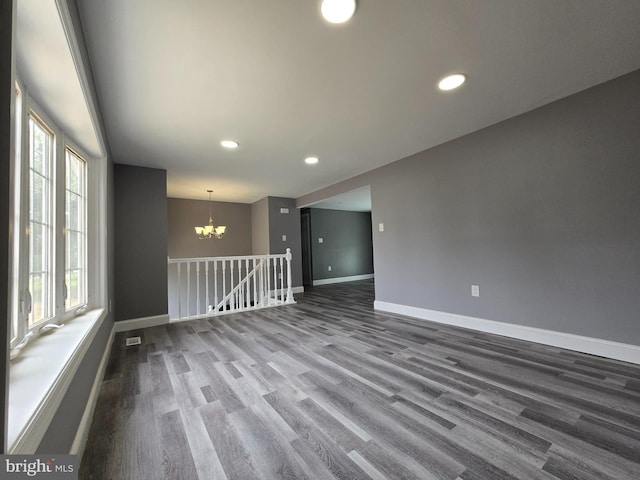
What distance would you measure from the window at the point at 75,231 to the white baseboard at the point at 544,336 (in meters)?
3.57

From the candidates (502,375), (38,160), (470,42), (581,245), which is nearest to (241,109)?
(38,160)

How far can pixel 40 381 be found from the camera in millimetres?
948

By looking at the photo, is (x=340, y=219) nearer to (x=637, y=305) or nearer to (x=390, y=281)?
(x=390, y=281)

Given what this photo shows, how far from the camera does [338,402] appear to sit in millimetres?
1599

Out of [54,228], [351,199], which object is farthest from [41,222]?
[351,199]

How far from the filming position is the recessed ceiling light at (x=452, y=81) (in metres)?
1.93

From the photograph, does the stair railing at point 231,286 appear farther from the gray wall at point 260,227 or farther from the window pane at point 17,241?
the window pane at point 17,241

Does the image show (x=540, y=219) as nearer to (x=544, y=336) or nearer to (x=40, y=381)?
(x=544, y=336)

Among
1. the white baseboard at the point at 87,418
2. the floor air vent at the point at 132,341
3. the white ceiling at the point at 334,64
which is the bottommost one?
the floor air vent at the point at 132,341

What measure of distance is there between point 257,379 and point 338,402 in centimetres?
66

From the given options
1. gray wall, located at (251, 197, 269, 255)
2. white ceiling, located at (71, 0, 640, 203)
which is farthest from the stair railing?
white ceiling, located at (71, 0, 640, 203)

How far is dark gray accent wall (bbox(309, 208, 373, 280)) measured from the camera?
7.29 metres

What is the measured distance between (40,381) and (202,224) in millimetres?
5550

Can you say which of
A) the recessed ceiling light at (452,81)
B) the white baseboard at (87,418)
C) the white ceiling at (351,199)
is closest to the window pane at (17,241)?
the white baseboard at (87,418)
